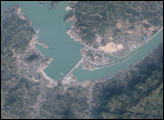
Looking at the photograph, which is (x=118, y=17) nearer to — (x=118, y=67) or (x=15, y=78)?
(x=118, y=67)

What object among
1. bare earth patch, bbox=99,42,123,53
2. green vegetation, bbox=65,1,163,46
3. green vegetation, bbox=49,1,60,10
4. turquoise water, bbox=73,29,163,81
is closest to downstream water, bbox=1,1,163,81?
turquoise water, bbox=73,29,163,81

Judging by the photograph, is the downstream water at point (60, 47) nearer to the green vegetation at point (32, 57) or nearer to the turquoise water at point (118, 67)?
the turquoise water at point (118, 67)

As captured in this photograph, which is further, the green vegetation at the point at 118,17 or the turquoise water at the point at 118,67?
the turquoise water at the point at 118,67

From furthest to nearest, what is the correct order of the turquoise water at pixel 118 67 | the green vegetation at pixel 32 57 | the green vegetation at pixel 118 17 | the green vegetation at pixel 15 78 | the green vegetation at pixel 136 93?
the green vegetation at pixel 32 57 → the green vegetation at pixel 15 78 → the turquoise water at pixel 118 67 → the green vegetation at pixel 118 17 → the green vegetation at pixel 136 93

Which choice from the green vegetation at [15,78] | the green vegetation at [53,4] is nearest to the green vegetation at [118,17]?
the green vegetation at [53,4]

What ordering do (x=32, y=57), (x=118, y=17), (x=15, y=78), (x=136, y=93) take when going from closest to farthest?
(x=136, y=93) < (x=118, y=17) < (x=15, y=78) < (x=32, y=57)

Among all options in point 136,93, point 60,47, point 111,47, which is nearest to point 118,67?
point 111,47

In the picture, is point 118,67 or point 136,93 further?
point 118,67

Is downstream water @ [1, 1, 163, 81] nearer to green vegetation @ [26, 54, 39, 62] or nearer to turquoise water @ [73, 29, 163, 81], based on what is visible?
turquoise water @ [73, 29, 163, 81]

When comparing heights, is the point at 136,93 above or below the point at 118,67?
below
